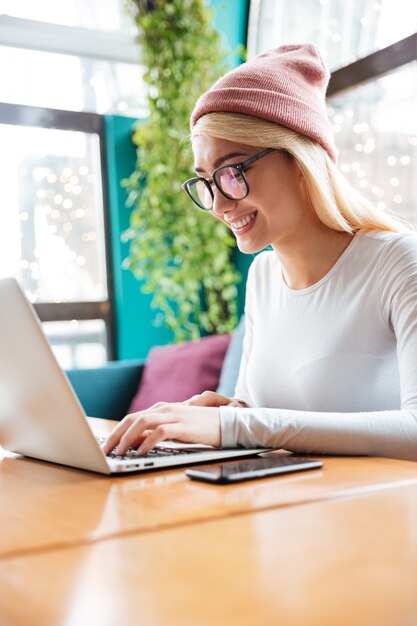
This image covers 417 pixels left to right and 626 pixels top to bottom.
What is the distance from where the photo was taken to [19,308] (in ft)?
3.04

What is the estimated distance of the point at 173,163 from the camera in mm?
4098

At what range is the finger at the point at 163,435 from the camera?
3.42 ft

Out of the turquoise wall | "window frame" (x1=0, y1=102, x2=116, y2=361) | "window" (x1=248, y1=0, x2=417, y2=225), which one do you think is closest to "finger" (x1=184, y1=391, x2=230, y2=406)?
"window" (x1=248, y1=0, x2=417, y2=225)

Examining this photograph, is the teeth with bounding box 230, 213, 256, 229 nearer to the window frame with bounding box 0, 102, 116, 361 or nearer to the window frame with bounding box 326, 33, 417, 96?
the window frame with bounding box 326, 33, 417, 96

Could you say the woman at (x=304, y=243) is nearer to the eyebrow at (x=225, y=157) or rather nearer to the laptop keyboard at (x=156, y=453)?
the eyebrow at (x=225, y=157)

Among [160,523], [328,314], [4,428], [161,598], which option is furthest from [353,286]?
[161,598]

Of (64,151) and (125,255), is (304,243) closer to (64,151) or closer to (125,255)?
(125,255)

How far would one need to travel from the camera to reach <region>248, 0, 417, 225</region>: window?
340 centimetres

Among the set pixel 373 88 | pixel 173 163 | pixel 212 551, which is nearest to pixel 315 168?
pixel 212 551

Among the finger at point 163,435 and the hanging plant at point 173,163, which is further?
the hanging plant at point 173,163

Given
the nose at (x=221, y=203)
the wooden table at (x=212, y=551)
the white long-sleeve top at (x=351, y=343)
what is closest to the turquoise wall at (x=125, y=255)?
the white long-sleeve top at (x=351, y=343)

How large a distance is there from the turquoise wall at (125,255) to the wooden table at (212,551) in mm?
3495

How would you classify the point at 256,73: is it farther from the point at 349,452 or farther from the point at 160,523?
the point at 160,523

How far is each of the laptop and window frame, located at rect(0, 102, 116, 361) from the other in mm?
3064
